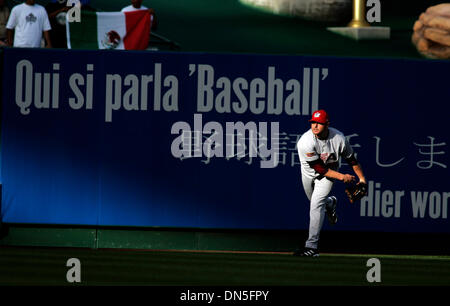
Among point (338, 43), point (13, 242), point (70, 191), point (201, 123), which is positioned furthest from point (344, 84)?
point (338, 43)

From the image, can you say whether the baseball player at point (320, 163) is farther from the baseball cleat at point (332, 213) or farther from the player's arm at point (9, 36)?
the player's arm at point (9, 36)

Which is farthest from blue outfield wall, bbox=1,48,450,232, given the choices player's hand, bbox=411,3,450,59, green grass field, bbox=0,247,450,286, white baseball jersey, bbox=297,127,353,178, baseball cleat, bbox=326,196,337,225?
player's hand, bbox=411,3,450,59

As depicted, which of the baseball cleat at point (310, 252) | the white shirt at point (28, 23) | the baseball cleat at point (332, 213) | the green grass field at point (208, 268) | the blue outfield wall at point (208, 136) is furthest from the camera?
the white shirt at point (28, 23)

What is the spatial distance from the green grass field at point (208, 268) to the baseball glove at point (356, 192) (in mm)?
859

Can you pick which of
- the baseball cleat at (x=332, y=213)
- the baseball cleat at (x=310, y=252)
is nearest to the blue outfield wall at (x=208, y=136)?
the baseball cleat at (x=332, y=213)

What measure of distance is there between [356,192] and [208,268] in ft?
8.45

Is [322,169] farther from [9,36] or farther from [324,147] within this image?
[9,36]

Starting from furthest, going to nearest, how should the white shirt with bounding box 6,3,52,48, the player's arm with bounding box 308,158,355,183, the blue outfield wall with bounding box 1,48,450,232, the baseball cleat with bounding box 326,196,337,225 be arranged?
the white shirt with bounding box 6,3,52,48, the blue outfield wall with bounding box 1,48,450,232, the baseball cleat with bounding box 326,196,337,225, the player's arm with bounding box 308,158,355,183

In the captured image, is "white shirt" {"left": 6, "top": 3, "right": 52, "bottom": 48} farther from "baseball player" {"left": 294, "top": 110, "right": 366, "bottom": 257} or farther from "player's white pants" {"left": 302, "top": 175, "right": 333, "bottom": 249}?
"player's white pants" {"left": 302, "top": 175, "right": 333, "bottom": 249}

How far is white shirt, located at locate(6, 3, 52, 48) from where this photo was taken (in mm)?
15336

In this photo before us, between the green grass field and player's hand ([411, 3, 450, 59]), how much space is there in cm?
804

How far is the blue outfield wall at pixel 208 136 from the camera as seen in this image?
43.3 feet

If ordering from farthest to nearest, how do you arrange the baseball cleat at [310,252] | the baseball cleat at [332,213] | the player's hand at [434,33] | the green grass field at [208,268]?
1. the player's hand at [434,33]
2. the baseball cleat at [332,213]
3. the baseball cleat at [310,252]
4. the green grass field at [208,268]

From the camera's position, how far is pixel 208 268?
1133 cm
